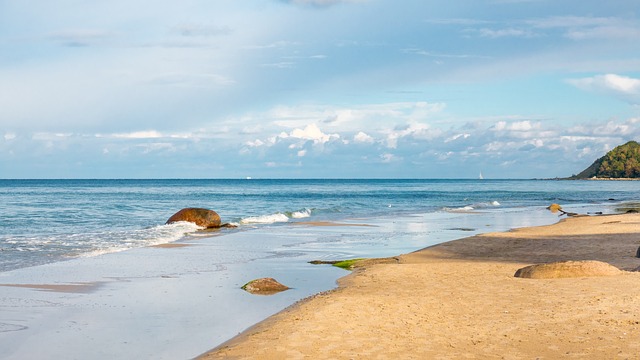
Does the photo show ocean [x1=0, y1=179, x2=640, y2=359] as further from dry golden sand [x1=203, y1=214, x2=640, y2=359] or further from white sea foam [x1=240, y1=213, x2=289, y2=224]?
white sea foam [x1=240, y1=213, x2=289, y2=224]

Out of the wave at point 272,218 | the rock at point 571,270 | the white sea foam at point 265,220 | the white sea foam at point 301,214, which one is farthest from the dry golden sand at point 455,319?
the white sea foam at point 301,214

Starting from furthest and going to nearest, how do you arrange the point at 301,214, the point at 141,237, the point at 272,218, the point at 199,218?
the point at 301,214
the point at 272,218
the point at 199,218
the point at 141,237

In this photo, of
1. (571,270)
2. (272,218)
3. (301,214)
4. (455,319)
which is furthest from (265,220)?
(455,319)

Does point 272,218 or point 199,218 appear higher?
point 199,218

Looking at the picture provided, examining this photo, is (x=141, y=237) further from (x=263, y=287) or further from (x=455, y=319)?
(x=455, y=319)

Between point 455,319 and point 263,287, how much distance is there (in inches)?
214

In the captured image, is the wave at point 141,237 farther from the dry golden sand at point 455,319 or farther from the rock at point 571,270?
the rock at point 571,270

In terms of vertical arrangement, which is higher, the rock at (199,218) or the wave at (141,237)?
the rock at (199,218)

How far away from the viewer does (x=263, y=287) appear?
15586 millimetres

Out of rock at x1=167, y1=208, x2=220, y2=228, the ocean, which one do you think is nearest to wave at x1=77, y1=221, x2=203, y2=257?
the ocean

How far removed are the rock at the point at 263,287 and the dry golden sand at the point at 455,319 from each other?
1449 millimetres

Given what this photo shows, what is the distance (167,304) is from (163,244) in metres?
13.9

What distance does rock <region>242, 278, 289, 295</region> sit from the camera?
50.7 feet

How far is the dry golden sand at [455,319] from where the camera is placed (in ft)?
31.2
